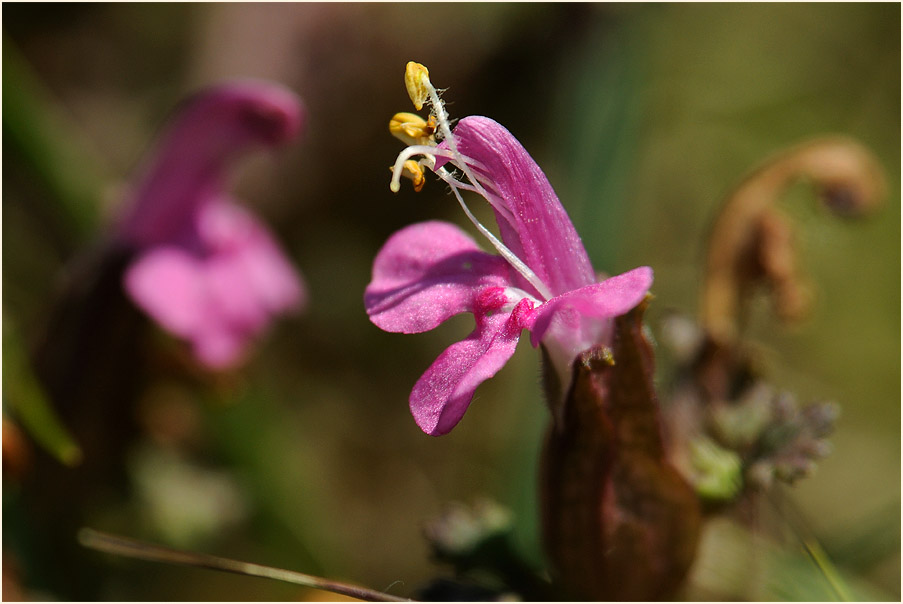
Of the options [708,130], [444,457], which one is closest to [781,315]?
[444,457]

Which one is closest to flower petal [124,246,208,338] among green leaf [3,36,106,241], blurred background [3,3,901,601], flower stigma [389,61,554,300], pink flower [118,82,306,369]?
pink flower [118,82,306,369]

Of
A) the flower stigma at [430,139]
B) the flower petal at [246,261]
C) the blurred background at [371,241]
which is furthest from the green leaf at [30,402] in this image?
the flower stigma at [430,139]

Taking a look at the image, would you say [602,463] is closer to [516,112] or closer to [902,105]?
[516,112]

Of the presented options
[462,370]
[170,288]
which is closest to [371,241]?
[170,288]

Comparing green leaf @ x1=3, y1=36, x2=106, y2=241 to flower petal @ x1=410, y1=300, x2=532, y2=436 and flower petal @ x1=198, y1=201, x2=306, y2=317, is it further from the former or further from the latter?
flower petal @ x1=410, y1=300, x2=532, y2=436

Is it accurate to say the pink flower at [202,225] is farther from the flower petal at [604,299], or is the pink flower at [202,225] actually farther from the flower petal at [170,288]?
the flower petal at [604,299]

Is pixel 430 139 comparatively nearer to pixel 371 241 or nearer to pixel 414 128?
pixel 414 128

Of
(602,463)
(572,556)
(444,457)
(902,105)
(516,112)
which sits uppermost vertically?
(516,112)
